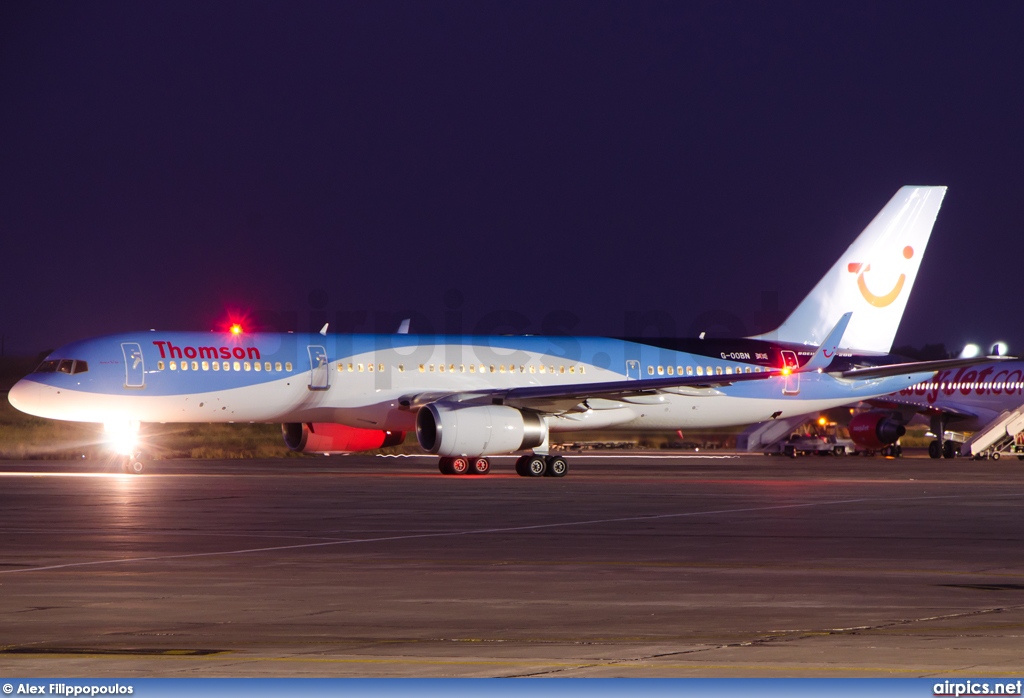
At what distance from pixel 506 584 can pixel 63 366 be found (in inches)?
1004

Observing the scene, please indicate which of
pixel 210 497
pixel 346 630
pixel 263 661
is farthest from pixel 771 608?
pixel 210 497

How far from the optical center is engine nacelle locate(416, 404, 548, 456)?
36688 millimetres

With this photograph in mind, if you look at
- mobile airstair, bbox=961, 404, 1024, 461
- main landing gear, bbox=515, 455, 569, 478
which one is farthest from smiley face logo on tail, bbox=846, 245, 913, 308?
main landing gear, bbox=515, 455, 569, 478

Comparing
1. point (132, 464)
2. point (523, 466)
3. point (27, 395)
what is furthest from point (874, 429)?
point (27, 395)

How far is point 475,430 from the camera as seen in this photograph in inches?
1452

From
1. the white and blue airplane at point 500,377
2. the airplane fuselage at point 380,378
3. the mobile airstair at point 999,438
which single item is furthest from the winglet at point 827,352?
the mobile airstair at point 999,438

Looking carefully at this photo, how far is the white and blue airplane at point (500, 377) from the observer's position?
122 ft

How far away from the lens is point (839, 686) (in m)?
8.45

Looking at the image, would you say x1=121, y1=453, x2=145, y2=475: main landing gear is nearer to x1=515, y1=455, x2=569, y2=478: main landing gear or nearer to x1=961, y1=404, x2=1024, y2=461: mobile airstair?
x1=515, y1=455, x2=569, y2=478: main landing gear

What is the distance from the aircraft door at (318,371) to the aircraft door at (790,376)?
14.0 metres

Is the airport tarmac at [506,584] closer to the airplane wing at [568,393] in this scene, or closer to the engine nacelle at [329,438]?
the airplane wing at [568,393]

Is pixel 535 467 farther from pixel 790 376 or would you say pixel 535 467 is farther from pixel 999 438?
pixel 999 438

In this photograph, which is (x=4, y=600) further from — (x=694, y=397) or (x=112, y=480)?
(x=694, y=397)

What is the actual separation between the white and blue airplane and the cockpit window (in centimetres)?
4
